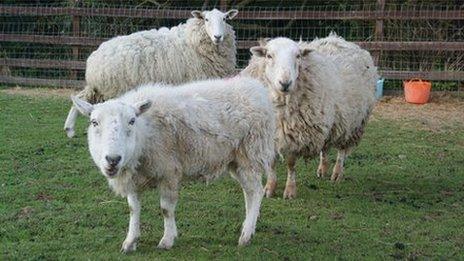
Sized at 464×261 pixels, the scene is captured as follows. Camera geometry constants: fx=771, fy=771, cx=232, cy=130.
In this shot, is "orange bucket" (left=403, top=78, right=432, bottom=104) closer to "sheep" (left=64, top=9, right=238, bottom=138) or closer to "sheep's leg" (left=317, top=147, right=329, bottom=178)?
"sheep" (left=64, top=9, right=238, bottom=138)

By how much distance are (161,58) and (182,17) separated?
15.6 ft

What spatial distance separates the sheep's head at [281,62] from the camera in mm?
A: 6895

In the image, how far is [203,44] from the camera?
31.5ft

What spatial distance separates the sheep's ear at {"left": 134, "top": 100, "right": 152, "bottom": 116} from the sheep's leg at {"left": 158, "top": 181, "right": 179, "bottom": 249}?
1.75 feet

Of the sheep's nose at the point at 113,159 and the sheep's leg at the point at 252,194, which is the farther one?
the sheep's leg at the point at 252,194

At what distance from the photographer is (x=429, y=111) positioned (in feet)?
39.9

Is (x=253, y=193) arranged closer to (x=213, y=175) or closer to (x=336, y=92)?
(x=213, y=175)

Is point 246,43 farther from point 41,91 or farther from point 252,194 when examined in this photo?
point 252,194

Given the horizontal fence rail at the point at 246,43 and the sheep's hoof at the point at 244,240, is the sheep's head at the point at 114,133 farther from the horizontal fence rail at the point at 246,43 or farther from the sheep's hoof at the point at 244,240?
the horizontal fence rail at the point at 246,43

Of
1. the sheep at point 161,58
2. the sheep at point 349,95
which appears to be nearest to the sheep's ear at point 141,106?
the sheep at point 349,95

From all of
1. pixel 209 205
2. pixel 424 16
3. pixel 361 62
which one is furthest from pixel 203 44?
pixel 424 16

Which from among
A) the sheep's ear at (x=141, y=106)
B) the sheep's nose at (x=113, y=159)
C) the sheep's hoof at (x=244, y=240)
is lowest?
the sheep's hoof at (x=244, y=240)

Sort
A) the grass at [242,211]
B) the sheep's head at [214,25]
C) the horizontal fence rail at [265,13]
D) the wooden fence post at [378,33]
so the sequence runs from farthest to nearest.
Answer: the wooden fence post at [378,33], the horizontal fence rail at [265,13], the sheep's head at [214,25], the grass at [242,211]

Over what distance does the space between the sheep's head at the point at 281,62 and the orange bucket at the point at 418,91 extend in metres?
5.81
